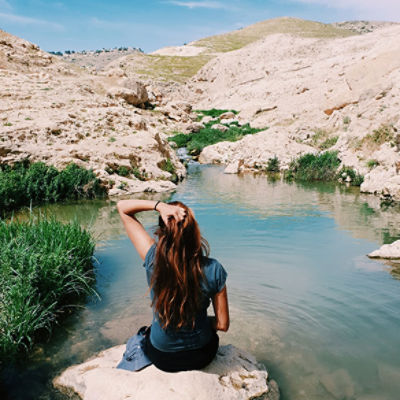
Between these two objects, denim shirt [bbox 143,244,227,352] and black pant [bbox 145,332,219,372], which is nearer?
denim shirt [bbox 143,244,227,352]

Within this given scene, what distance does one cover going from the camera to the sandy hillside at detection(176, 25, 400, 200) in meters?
15.3

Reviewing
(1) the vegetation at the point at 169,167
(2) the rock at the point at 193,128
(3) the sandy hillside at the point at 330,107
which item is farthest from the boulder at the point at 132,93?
(1) the vegetation at the point at 169,167

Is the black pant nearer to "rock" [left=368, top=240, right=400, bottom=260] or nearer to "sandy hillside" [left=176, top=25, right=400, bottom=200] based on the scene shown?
"rock" [left=368, top=240, right=400, bottom=260]

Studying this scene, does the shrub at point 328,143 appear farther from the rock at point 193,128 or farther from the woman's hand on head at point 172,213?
the woman's hand on head at point 172,213

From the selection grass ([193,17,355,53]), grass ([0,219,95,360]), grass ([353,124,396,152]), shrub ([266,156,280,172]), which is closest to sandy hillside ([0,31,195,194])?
shrub ([266,156,280,172])

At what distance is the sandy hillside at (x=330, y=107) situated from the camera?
15305 mm

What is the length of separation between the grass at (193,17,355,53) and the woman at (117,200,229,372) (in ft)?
335

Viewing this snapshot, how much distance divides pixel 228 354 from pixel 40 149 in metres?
11.0

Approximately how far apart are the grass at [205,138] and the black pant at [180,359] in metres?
22.6

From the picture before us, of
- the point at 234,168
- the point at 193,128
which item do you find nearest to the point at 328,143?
the point at 234,168

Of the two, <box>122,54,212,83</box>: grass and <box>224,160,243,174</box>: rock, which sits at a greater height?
<box>122,54,212,83</box>: grass

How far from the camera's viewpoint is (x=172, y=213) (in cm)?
231

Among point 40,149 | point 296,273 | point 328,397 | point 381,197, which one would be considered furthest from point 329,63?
point 328,397

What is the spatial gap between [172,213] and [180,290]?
505mm
